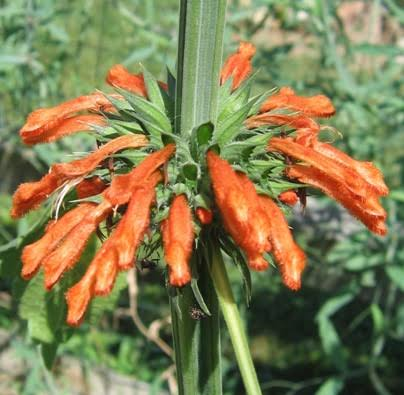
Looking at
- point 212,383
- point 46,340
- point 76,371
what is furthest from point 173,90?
point 76,371

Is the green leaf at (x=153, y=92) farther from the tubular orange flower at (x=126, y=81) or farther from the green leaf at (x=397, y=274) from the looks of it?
the green leaf at (x=397, y=274)

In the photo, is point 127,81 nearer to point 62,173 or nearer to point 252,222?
point 62,173

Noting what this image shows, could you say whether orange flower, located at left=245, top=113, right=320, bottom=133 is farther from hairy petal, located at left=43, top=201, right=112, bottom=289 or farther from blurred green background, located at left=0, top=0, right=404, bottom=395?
blurred green background, located at left=0, top=0, right=404, bottom=395

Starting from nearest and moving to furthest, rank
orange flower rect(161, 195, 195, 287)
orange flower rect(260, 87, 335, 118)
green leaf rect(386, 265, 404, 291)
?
orange flower rect(161, 195, 195, 287)
orange flower rect(260, 87, 335, 118)
green leaf rect(386, 265, 404, 291)

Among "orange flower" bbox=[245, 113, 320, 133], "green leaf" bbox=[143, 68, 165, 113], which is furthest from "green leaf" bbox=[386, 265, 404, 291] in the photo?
"green leaf" bbox=[143, 68, 165, 113]

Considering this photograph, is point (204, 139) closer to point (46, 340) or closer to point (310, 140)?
point (310, 140)

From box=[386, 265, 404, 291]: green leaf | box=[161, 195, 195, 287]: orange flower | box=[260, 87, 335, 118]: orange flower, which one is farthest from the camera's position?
box=[386, 265, 404, 291]: green leaf

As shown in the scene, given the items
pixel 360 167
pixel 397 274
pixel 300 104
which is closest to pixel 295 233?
pixel 397 274
